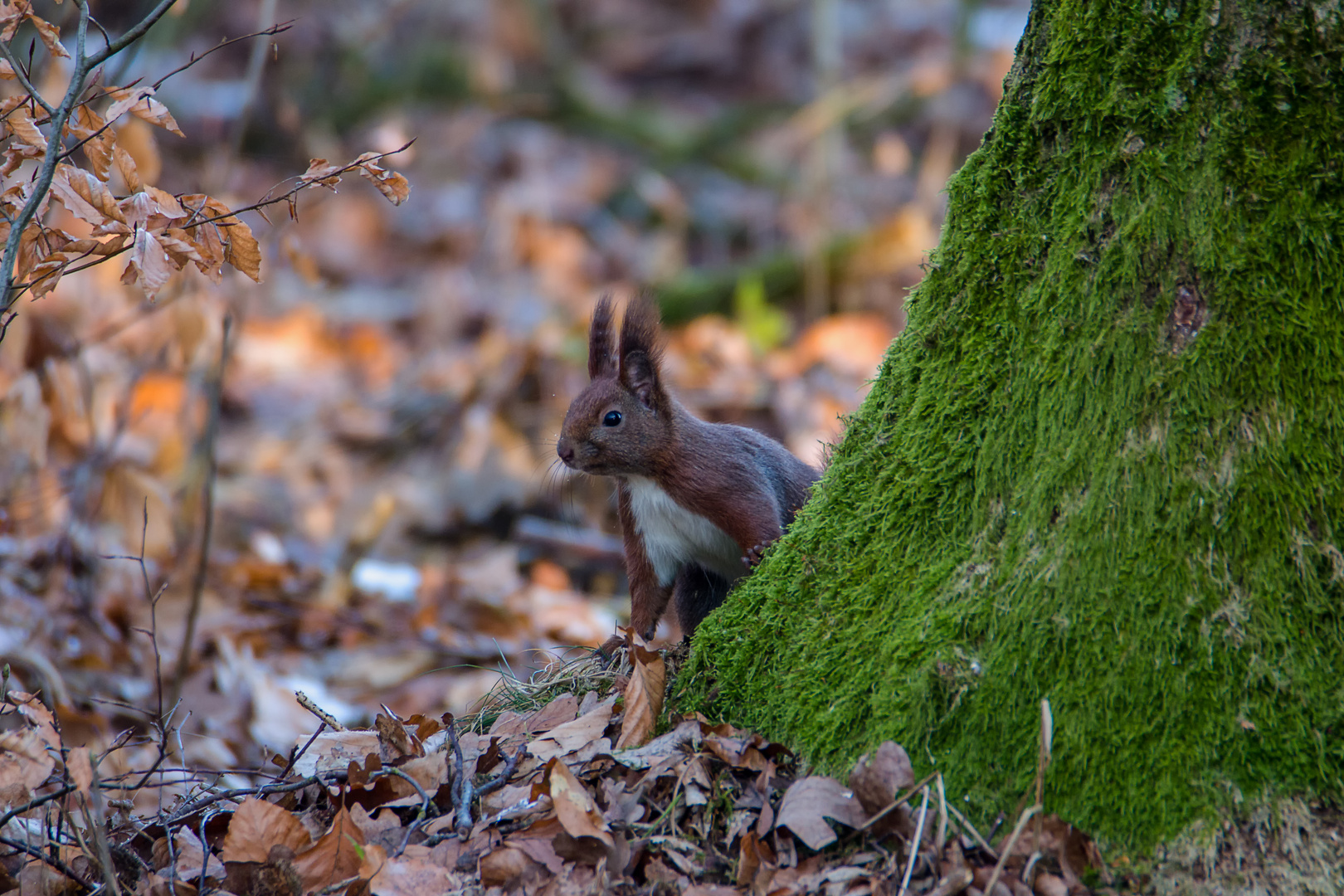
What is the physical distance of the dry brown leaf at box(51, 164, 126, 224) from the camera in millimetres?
2416

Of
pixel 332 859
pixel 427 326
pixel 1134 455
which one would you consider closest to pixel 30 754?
pixel 332 859

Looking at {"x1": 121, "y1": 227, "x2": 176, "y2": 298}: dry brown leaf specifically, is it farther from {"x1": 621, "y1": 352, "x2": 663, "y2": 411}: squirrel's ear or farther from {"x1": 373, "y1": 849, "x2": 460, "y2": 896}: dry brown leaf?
{"x1": 621, "y1": 352, "x2": 663, "y2": 411}: squirrel's ear

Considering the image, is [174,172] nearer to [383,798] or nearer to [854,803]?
[383,798]

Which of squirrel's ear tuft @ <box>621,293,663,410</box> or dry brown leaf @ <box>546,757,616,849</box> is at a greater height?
squirrel's ear tuft @ <box>621,293,663,410</box>

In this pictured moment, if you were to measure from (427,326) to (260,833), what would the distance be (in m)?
8.58

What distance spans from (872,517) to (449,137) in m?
11.4

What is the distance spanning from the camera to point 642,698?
2.74 m

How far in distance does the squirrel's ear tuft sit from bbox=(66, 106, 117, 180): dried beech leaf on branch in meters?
1.66

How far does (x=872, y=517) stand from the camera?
104 inches

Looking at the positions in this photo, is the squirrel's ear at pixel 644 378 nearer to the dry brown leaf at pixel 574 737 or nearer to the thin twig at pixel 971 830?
the dry brown leaf at pixel 574 737

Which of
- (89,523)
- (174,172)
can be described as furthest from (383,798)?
(174,172)

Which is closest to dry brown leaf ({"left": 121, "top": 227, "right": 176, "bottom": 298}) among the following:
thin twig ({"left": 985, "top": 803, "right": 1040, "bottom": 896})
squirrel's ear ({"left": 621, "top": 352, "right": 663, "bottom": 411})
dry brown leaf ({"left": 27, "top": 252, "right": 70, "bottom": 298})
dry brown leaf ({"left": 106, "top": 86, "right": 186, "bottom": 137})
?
dry brown leaf ({"left": 27, "top": 252, "right": 70, "bottom": 298})

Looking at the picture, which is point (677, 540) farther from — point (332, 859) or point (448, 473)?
point (448, 473)

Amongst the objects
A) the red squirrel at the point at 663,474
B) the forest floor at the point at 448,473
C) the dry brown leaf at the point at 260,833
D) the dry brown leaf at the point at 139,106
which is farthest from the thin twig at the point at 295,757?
the dry brown leaf at the point at 139,106
